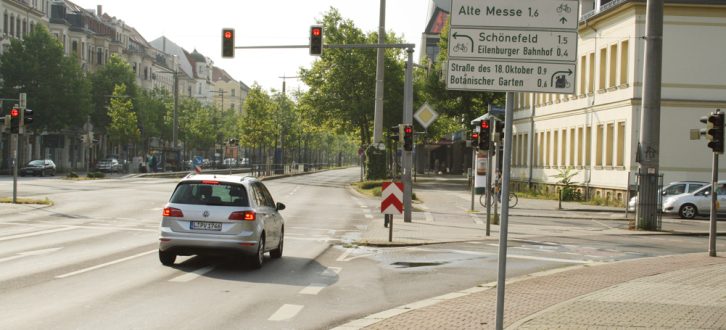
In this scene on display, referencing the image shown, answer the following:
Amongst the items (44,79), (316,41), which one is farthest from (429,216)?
(44,79)

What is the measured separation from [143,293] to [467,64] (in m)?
5.99

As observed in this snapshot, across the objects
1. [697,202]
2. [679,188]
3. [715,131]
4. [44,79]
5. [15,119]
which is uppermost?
[44,79]

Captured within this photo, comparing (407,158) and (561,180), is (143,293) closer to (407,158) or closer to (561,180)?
(407,158)

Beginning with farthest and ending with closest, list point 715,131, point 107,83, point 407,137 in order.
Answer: point 107,83
point 407,137
point 715,131

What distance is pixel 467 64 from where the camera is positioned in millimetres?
7215

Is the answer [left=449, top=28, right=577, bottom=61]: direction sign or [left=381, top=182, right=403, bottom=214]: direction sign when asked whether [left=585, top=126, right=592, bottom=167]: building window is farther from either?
[left=449, top=28, right=577, bottom=61]: direction sign

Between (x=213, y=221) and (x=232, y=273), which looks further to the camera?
(x=213, y=221)

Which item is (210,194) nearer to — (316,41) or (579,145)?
(316,41)

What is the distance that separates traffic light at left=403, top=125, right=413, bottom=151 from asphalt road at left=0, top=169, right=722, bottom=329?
8.32 feet

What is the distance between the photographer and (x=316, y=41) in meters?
26.5

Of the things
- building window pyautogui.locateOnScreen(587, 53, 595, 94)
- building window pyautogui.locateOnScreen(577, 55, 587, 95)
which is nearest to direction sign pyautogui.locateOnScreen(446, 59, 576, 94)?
building window pyautogui.locateOnScreen(587, 53, 595, 94)

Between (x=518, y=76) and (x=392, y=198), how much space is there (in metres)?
13.2

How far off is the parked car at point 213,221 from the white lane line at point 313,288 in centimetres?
196

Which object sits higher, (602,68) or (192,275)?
(602,68)
